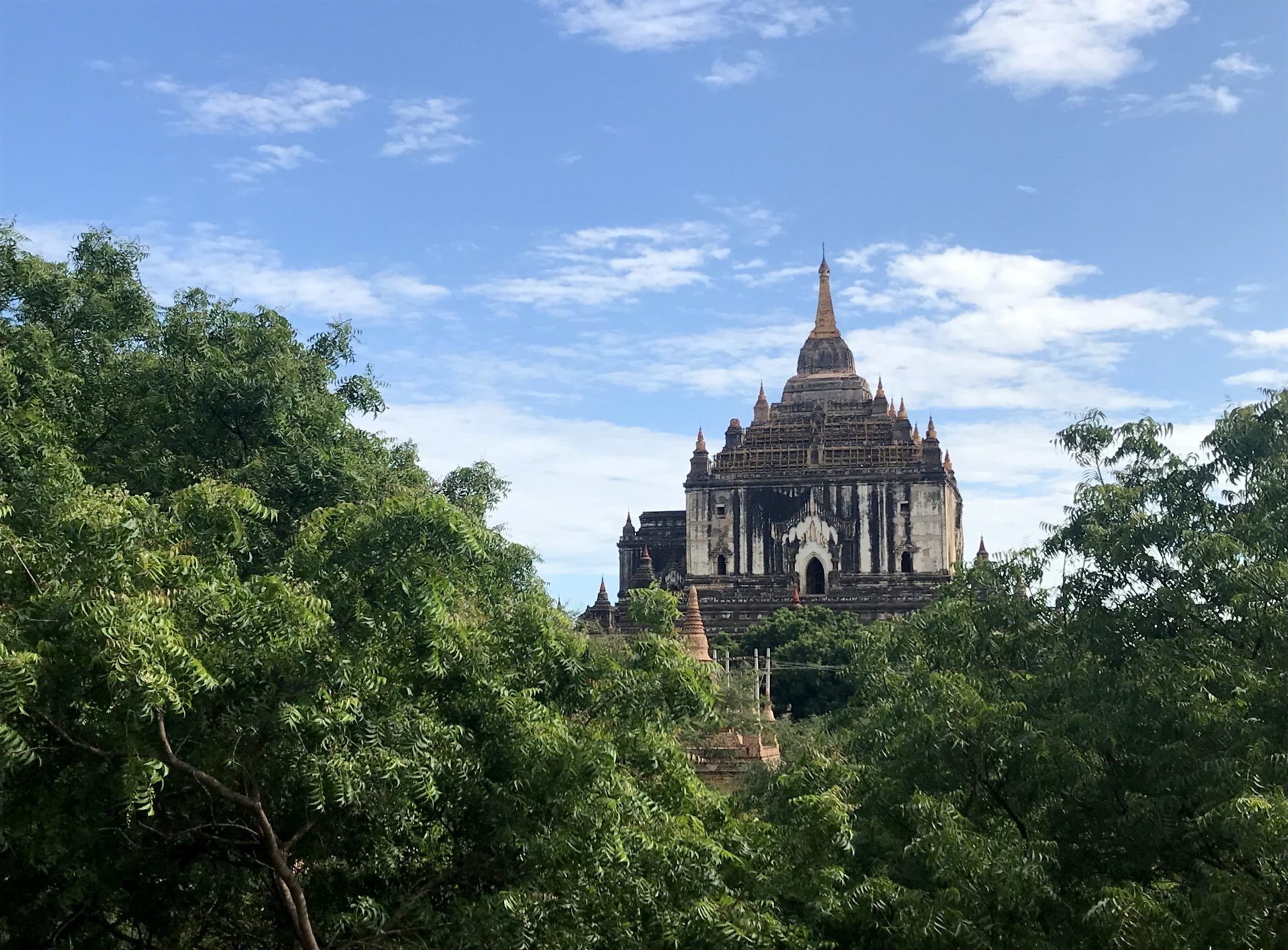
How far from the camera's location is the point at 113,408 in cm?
1828

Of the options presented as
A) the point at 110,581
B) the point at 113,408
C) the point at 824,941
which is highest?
the point at 113,408

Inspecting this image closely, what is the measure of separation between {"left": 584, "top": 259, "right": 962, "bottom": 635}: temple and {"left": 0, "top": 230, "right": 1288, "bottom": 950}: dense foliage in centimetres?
4004

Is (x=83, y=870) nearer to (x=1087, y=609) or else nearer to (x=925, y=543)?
(x=1087, y=609)

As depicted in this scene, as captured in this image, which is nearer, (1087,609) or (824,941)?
(824,941)

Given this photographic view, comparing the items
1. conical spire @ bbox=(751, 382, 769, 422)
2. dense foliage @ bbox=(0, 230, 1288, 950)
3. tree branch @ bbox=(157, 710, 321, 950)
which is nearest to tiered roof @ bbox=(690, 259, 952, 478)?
conical spire @ bbox=(751, 382, 769, 422)

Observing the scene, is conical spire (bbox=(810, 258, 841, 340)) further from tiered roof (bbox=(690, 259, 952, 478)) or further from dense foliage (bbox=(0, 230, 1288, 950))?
dense foliage (bbox=(0, 230, 1288, 950))

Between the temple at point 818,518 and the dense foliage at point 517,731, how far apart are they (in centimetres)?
4004

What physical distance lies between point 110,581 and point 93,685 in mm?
839

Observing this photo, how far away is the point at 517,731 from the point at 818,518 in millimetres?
47528

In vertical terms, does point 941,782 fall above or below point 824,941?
above

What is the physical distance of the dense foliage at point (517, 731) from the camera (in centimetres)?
1170

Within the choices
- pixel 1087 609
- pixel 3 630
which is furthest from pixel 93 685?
pixel 1087 609

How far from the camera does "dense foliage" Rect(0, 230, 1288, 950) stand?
1170 cm

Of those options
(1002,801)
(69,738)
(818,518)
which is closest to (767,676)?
(818,518)
